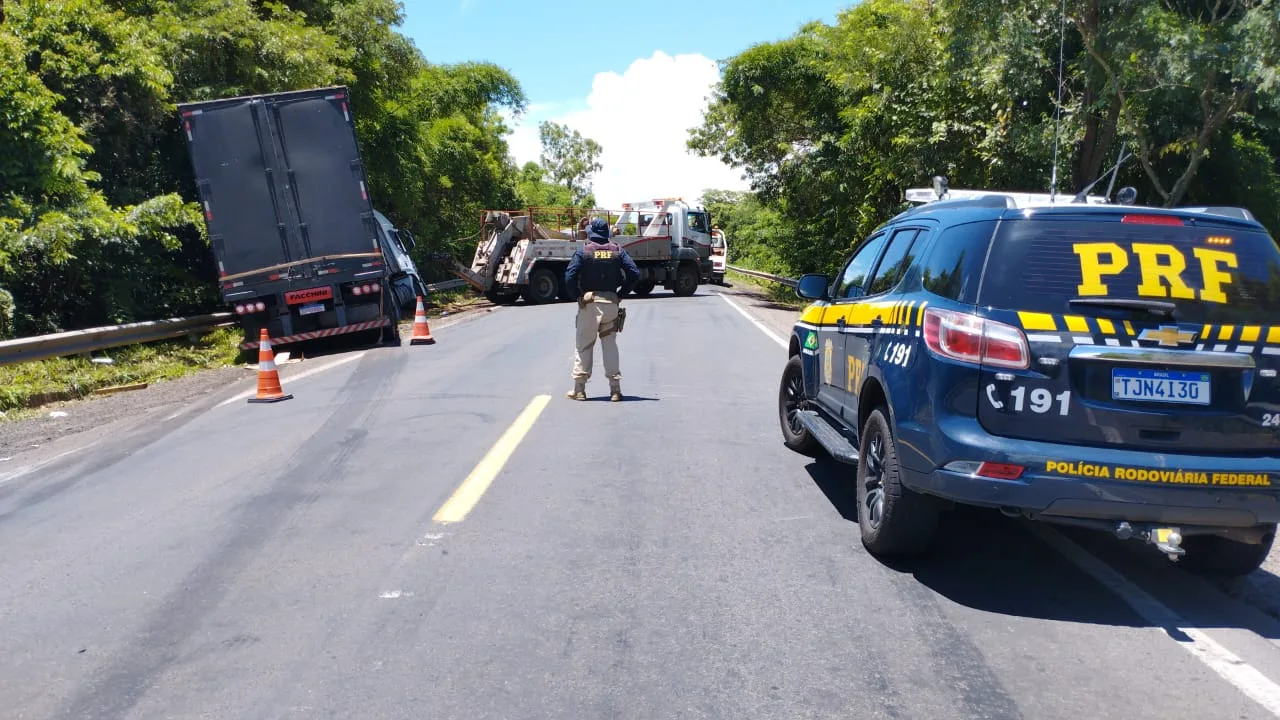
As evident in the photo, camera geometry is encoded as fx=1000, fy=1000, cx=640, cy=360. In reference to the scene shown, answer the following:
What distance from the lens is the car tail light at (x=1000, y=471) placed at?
428 cm

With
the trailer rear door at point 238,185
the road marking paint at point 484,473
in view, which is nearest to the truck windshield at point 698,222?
the trailer rear door at point 238,185

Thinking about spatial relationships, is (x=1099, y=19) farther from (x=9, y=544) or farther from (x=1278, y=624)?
(x=9, y=544)

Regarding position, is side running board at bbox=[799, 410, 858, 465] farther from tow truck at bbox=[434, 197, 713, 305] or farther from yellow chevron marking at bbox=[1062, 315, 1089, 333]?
tow truck at bbox=[434, 197, 713, 305]

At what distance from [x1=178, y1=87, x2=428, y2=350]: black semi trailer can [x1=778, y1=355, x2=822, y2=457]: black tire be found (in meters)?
9.46

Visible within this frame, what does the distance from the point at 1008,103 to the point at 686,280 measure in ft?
54.0

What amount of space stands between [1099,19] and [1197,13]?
6.43 feet

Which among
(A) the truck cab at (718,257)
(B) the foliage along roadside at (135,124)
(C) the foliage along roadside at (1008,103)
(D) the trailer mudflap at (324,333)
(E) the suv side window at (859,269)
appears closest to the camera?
(E) the suv side window at (859,269)

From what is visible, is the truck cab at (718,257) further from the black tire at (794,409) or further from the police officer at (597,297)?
the black tire at (794,409)

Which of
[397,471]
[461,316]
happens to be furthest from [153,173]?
[397,471]

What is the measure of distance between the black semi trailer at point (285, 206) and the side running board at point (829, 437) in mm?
10281

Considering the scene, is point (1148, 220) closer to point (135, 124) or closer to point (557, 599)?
point (557, 599)

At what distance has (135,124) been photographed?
16516 millimetres

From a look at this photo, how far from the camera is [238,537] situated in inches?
219

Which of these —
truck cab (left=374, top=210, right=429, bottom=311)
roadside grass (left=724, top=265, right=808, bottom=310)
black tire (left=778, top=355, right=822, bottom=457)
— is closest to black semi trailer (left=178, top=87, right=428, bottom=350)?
truck cab (left=374, top=210, right=429, bottom=311)
